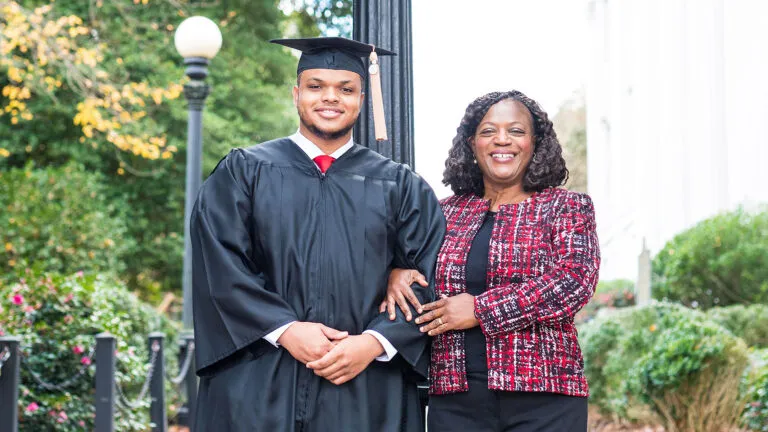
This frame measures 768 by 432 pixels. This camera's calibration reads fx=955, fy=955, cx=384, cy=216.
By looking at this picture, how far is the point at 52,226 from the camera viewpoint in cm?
1042

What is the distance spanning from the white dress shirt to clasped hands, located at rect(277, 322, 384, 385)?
2 centimetres

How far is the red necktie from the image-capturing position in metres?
3.11

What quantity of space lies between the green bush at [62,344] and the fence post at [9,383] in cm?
93

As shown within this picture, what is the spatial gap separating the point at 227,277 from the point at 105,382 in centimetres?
323

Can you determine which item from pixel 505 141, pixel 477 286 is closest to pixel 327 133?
pixel 505 141

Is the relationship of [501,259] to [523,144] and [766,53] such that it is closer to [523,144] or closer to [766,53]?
[523,144]

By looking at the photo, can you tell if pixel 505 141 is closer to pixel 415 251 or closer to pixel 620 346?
pixel 415 251

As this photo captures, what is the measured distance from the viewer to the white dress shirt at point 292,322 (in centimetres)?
287

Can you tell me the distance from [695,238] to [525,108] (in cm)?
783

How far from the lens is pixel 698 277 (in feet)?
34.0

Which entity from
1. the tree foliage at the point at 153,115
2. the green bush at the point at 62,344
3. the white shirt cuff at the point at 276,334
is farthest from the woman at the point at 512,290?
the tree foliage at the point at 153,115

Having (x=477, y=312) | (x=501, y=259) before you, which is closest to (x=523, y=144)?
(x=501, y=259)

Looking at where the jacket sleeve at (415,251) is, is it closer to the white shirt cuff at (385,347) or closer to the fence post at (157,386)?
the white shirt cuff at (385,347)

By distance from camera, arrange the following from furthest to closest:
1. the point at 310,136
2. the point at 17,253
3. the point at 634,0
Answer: the point at 634,0 → the point at 17,253 → the point at 310,136
